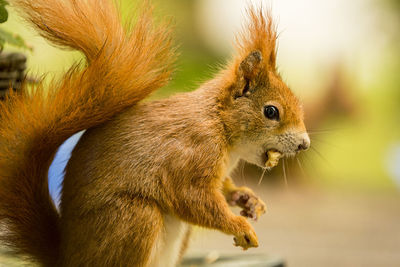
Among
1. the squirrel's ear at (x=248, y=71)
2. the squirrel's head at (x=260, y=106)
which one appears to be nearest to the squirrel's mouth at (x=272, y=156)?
the squirrel's head at (x=260, y=106)

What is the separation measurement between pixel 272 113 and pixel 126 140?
0.28m

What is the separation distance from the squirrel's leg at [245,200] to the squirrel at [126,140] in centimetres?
12

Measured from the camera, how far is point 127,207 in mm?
875

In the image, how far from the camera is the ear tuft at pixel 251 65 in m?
0.97

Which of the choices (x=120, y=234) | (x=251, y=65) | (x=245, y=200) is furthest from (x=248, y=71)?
(x=120, y=234)

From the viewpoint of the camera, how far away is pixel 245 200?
42.6 inches

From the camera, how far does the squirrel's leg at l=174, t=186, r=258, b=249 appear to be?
0.88m

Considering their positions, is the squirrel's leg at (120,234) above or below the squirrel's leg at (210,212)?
below

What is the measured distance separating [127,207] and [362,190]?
13.2ft

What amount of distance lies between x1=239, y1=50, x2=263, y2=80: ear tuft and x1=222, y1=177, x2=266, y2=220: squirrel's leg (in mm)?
248

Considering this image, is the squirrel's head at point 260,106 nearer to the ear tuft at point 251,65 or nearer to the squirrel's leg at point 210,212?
the ear tuft at point 251,65

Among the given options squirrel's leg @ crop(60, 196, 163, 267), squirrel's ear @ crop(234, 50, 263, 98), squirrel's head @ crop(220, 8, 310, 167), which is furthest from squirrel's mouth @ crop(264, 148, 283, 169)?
squirrel's leg @ crop(60, 196, 163, 267)

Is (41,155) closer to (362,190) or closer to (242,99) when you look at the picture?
(242,99)

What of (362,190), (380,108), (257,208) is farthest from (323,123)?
(257,208)
